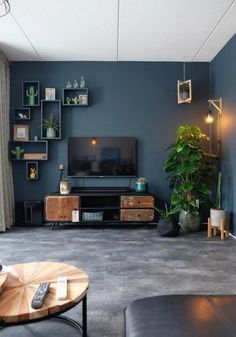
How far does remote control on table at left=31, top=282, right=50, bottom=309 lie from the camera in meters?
1.23

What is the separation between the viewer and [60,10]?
11.0 feet

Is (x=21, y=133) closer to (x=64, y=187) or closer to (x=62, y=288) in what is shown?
(x=64, y=187)

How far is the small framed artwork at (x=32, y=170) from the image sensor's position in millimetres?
4828

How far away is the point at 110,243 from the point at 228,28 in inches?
118

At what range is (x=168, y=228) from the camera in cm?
397

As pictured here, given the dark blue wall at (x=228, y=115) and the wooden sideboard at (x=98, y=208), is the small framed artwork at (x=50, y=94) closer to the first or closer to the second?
the wooden sideboard at (x=98, y=208)

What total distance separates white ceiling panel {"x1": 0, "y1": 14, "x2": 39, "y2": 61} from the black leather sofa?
11.4 ft

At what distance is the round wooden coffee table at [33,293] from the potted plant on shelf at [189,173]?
9.16 ft

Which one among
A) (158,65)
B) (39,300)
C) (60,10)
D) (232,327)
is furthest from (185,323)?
(158,65)

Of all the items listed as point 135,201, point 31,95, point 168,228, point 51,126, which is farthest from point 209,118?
point 31,95

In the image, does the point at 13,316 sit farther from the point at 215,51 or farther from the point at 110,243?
the point at 215,51

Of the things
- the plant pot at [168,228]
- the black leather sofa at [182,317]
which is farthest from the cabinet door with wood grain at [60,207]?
the black leather sofa at [182,317]

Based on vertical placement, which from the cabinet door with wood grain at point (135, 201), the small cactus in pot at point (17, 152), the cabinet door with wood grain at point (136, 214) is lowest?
the cabinet door with wood grain at point (136, 214)

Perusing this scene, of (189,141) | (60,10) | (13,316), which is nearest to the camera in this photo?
(13,316)
